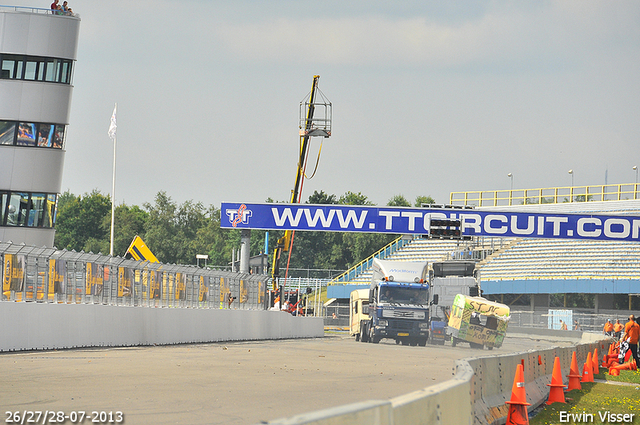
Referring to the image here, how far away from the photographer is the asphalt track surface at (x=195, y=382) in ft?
33.9

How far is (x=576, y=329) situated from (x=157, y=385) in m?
45.4

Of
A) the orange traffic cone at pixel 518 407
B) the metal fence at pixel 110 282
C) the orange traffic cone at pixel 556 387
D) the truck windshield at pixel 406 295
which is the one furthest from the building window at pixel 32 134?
the orange traffic cone at pixel 518 407

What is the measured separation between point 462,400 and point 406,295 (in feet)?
93.8

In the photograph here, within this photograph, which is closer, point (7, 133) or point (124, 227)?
point (7, 133)

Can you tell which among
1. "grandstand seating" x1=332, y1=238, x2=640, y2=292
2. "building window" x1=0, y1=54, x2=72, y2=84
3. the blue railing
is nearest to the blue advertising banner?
"grandstand seating" x1=332, y1=238, x2=640, y2=292

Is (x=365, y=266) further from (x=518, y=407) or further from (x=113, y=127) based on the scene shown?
(x=518, y=407)

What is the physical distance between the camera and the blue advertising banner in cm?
4775

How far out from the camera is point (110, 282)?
77.0 ft

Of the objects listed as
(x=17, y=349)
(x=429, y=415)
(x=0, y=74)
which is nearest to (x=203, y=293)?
(x=17, y=349)

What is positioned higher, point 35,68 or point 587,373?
point 35,68

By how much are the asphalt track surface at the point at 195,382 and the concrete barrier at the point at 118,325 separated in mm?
580

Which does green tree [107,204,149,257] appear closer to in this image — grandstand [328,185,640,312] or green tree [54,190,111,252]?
green tree [54,190,111,252]

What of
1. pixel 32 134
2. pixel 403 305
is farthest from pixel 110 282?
pixel 32 134

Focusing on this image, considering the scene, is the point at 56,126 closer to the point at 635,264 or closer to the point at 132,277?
the point at 132,277
